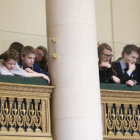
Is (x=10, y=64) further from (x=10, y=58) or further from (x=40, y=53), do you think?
(x=40, y=53)

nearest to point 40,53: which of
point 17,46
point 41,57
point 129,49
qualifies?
point 41,57

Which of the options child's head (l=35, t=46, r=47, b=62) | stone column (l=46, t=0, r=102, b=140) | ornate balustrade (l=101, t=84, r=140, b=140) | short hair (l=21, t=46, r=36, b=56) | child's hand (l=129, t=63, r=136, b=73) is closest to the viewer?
short hair (l=21, t=46, r=36, b=56)

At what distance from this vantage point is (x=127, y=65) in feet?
52.4

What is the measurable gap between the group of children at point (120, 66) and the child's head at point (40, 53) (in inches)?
47.4

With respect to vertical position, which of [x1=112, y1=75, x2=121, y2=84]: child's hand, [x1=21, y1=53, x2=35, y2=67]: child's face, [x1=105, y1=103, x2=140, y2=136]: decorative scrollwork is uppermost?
[x1=21, y1=53, x2=35, y2=67]: child's face

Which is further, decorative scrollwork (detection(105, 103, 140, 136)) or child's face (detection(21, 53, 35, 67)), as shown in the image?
decorative scrollwork (detection(105, 103, 140, 136))

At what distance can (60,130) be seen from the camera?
1480cm

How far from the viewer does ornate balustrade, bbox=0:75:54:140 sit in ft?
46.9

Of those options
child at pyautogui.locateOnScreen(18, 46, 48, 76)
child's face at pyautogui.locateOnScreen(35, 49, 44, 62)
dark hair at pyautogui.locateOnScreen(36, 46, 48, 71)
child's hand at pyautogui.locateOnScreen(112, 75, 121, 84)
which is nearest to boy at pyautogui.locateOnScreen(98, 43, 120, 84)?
child's hand at pyautogui.locateOnScreen(112, 75, 121, 84)

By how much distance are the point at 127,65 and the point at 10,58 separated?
9.05ft

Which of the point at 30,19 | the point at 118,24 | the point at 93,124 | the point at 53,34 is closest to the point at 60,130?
the point at 93,124

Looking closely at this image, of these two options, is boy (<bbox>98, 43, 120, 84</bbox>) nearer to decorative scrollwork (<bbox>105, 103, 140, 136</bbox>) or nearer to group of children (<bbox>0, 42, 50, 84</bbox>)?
decorative scrollwork (<bbox>105, 103, 140, 136</bbox>)

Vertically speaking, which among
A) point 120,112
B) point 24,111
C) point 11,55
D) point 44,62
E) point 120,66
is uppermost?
point 11,55

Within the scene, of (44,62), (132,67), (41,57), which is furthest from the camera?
(132,67)
